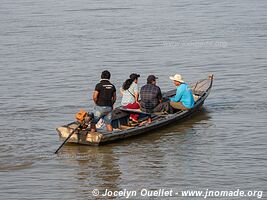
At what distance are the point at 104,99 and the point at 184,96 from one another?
112 inches

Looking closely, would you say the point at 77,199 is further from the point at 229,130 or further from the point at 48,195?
the point at 229,130

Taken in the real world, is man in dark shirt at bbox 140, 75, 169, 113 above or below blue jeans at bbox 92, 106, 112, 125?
above

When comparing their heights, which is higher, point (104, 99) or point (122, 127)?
point (104, 99)

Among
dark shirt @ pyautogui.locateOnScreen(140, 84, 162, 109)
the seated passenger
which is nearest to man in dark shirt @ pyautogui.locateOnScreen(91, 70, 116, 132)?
the seated passenger

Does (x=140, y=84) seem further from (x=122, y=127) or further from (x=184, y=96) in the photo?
(x=122, y=127)

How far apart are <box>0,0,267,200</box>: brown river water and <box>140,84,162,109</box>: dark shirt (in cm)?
71

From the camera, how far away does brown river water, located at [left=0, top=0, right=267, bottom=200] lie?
583 inches

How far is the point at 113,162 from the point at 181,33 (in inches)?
795

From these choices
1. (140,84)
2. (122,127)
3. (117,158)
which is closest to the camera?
(117,158)

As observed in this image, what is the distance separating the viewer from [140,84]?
972 inches

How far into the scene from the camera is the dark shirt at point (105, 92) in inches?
661

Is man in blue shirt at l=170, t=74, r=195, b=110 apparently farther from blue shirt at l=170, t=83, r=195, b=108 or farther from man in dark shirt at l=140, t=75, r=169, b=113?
man in dark shirt at l=140, t=75, r=169, b=113

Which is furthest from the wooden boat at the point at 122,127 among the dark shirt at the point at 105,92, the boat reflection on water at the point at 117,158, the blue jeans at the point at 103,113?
the dark shirt at the point at 105,92

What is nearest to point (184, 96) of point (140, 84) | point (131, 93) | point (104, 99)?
point (131, 93)
